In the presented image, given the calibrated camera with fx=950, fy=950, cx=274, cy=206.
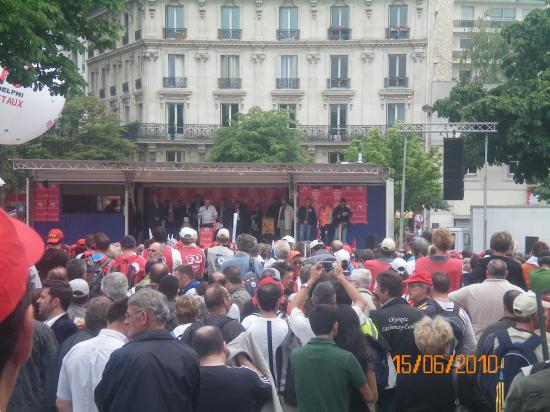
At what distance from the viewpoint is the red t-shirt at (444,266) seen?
31.3ft

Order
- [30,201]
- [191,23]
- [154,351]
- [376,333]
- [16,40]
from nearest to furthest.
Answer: [154,351] < [376,333] < [16,40] < [30,201] < [191,23]

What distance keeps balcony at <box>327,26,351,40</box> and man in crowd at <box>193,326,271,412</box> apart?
54.8m

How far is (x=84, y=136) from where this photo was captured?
5409cm

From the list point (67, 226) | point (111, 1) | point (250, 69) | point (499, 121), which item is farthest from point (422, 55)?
point (111, 1)

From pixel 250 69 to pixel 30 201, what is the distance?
122 ft

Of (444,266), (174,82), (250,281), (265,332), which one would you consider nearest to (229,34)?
(174,82)

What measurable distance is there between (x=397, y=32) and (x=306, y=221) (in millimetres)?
36302

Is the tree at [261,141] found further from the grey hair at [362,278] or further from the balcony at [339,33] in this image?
the grey hair at [362,278]

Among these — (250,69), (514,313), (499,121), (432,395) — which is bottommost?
(432,395)

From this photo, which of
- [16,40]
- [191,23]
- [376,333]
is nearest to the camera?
[376,333]

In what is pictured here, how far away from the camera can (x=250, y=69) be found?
→ 59656mm

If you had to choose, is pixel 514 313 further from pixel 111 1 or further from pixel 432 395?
pixel 111 1

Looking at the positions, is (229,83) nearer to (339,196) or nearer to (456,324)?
(339,196)

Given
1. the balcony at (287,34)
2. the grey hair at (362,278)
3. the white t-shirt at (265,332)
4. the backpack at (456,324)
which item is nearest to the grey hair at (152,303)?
the white t-shirt at (265,332)
